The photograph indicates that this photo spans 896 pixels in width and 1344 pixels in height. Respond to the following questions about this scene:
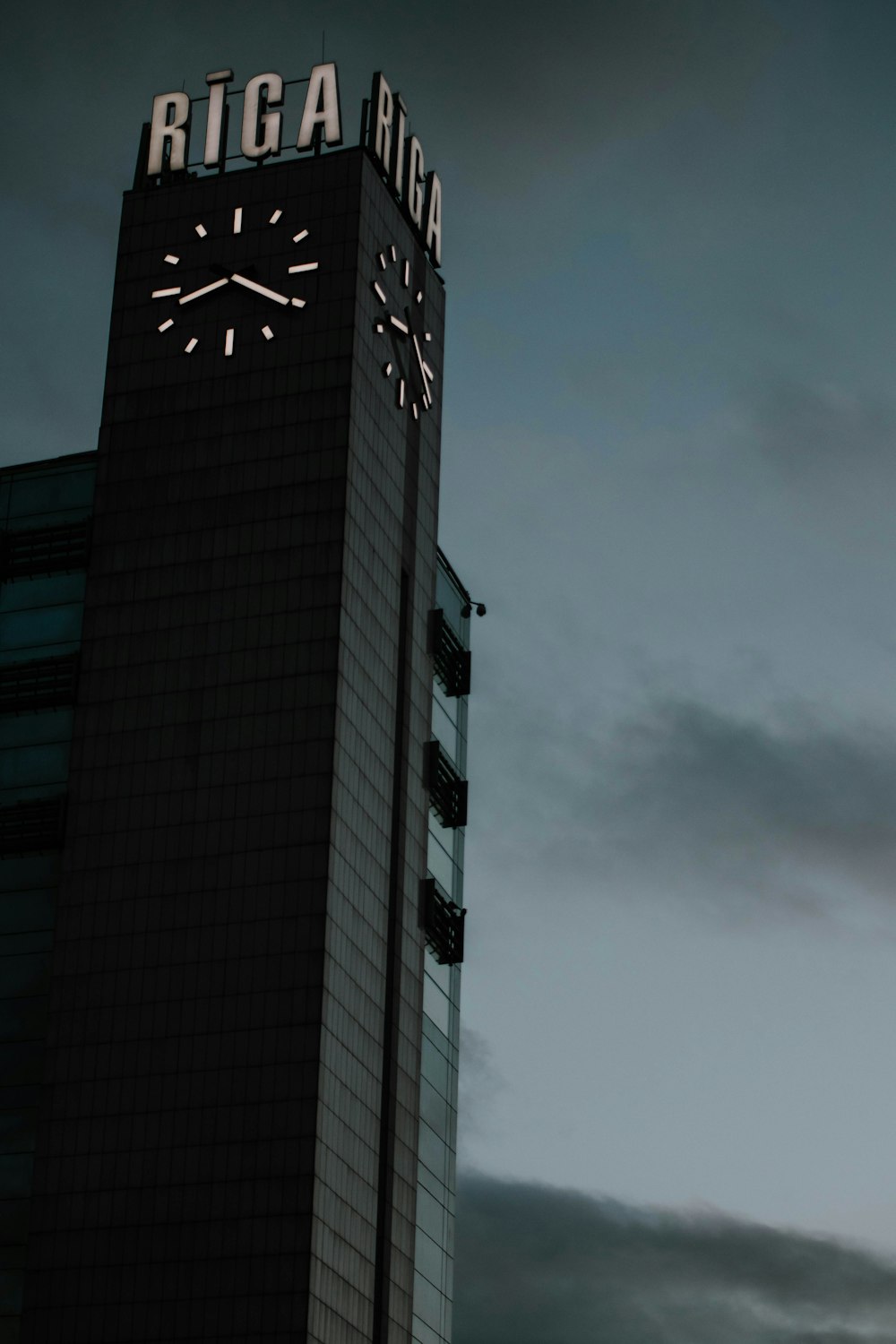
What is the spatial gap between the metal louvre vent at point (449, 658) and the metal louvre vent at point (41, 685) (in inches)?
948

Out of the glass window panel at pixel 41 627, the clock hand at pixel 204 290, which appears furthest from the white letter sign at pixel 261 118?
the glass window panel at pixel 41 627

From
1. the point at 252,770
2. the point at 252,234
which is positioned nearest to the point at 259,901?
the point at 252,770

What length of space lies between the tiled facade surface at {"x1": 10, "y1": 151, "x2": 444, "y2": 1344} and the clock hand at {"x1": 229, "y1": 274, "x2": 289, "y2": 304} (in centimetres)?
85

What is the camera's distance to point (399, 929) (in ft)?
414

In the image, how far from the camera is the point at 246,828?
120 metres

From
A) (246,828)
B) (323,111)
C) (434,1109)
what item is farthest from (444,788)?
(323,111)

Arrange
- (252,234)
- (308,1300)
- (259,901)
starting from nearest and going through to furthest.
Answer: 1. (308,1300)
2. (259,901)
3. (252,234)

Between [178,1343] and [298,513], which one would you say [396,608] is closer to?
[298,513]

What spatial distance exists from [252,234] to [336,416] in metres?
15.2

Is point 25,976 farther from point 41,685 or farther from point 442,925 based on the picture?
point 442,925

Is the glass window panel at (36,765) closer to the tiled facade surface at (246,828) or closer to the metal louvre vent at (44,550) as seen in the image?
the tiled facade surface at (246,828)

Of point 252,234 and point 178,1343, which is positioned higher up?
point 252,234

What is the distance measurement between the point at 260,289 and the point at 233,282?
2.01 metres

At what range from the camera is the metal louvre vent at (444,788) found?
441 feet
